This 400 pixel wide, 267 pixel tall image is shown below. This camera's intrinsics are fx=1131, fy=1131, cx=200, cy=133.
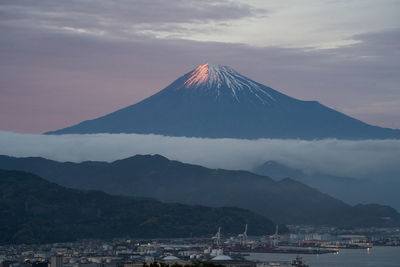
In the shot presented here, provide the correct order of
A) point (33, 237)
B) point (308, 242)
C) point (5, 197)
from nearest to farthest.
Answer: point (33, 237)
point (308, 242)
point (5, 197)

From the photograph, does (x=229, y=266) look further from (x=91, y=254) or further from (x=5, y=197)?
(x=5, y=197)

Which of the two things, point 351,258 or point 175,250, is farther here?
point 351,258

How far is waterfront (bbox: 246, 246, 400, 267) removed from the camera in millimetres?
130500

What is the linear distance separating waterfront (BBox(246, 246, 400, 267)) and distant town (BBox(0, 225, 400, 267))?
83.7 inches

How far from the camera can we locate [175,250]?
14375 cm

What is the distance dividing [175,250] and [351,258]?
22.6 metres

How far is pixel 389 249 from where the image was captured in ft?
566

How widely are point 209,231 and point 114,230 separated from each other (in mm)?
16958

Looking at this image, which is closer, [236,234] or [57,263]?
[57,263]

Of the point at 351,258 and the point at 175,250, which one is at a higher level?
the point at 175,250

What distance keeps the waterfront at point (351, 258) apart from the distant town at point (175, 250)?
2.13 metres

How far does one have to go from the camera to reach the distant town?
11606 cm

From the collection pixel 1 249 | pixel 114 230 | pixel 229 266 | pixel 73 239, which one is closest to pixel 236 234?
pixel 114 230

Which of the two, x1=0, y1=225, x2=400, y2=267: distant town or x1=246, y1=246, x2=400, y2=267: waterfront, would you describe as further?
x1=246, y1=246, x2=400, y2=267: waterfront
